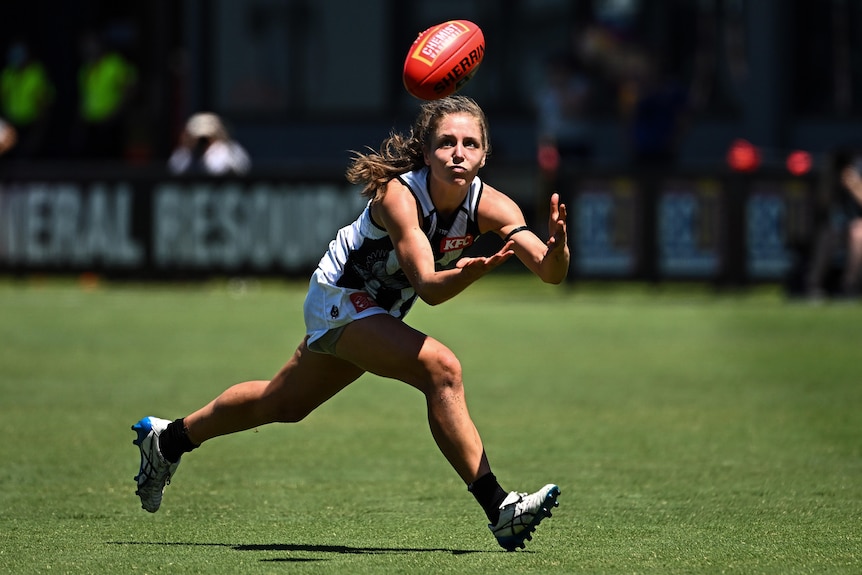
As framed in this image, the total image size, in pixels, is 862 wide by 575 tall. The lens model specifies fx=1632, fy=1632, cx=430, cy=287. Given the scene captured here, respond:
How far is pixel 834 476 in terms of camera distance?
8.11 m

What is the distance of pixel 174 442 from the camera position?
7035mm

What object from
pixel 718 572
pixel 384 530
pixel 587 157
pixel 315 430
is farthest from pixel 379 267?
pixel 587 157

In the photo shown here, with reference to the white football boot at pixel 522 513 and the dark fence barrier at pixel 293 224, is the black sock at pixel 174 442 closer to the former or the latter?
the white football boot at pixel 522 513

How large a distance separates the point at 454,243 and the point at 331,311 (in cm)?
57

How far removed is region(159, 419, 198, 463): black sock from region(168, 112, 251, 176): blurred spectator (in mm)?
12248

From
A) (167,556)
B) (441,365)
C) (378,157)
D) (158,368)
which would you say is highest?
(378,157)

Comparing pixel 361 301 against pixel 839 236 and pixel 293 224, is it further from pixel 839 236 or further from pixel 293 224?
pixel 293 224

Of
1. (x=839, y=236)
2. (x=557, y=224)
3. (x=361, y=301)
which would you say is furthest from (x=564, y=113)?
(x=557, y=224)

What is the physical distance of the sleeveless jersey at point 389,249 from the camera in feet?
21.7

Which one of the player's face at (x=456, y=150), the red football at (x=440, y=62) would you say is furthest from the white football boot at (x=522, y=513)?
the red football at (x=440, y=62)

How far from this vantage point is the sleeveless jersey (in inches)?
260

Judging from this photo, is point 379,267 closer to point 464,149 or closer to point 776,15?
point 464,149

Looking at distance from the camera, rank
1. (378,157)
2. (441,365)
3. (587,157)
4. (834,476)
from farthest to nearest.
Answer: (587,157), (834,476), (378,157), (441,365)

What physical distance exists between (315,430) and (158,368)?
3032mm
